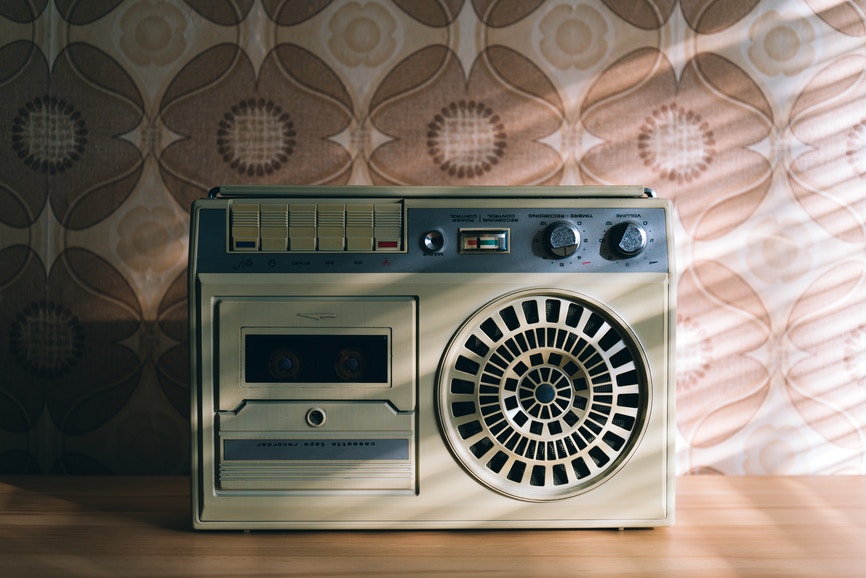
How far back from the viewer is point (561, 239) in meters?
0.78

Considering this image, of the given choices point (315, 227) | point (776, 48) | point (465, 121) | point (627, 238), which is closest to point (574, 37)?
point (465, 121)

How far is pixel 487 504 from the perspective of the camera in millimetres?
800

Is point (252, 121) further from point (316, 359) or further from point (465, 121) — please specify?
point (316, 359)

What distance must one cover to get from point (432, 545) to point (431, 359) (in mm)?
217

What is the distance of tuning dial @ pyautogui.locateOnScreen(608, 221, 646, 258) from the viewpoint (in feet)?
2.56

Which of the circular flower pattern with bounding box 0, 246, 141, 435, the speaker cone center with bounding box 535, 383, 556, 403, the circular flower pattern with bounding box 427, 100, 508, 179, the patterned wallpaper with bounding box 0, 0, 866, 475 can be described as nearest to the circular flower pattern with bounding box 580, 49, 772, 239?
the patterned wallpaper with bounding box 0, 0, 866, 475

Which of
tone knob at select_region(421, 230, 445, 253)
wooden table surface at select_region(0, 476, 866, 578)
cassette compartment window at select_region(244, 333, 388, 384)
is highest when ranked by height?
tone knob at select_region(421, 230, 445, 253)

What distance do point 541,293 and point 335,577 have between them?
39 cm

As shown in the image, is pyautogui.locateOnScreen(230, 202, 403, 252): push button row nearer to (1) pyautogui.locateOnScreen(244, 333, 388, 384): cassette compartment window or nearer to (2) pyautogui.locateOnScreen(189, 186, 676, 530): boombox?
(2) pyautogui.locateOnScreen(189, 186, 676, 530): boombox

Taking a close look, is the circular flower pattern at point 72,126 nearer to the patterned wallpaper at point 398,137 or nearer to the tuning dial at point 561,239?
the patterned wallpaper at point 398,137

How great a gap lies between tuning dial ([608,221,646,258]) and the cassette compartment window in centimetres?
30

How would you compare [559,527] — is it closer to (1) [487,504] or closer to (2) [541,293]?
(1) [487,504]

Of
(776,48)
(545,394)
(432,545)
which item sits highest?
(776,48)

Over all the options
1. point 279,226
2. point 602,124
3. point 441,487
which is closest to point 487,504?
point 441,487
